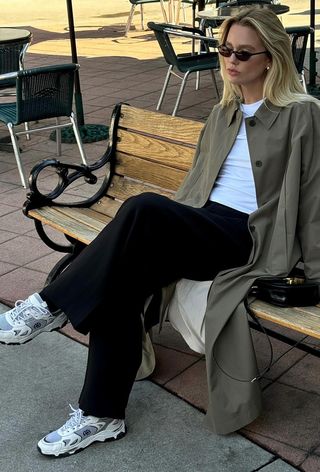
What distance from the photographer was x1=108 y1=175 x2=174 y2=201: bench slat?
386cm

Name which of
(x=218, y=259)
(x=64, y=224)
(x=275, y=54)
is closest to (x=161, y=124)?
(x=64, y=224)

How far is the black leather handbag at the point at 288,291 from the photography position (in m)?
2.64

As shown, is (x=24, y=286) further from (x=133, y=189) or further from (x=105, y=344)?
(x=105, y=344)

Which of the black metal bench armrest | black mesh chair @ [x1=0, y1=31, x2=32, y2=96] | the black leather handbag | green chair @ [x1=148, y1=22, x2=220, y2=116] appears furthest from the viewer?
green chair @ [x1=148, y1=22, x2=220, y2=116]

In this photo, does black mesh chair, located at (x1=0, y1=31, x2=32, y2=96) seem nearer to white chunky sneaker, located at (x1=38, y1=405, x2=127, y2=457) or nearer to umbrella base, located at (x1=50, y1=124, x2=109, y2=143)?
umbrella base, located at (x1=50, y1=124, x2=109, y2=143)

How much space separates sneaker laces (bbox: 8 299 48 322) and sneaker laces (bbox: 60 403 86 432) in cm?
39

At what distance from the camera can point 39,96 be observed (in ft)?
19.2

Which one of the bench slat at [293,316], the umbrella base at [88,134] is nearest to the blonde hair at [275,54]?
the bench slat at [293,316]

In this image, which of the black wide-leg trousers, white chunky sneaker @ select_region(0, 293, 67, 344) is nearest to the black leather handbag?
the black wide-leg trousers

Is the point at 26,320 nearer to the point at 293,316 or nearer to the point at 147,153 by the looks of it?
the point at 293,316

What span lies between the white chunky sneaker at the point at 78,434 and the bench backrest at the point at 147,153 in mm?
1269

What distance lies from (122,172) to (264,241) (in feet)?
4.24

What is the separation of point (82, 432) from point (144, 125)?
1.66 metres

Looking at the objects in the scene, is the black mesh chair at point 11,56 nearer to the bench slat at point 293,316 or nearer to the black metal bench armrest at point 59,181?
the black metal bench armrest at point 59,181
